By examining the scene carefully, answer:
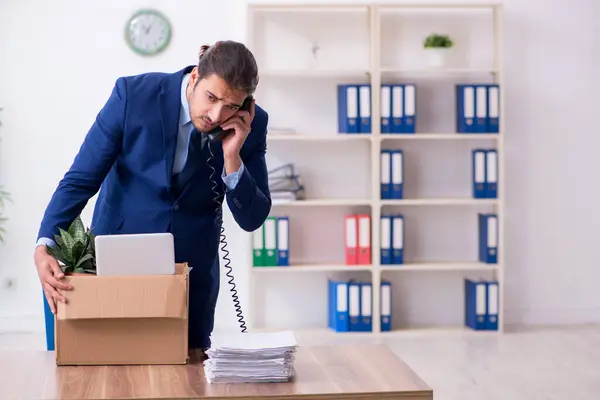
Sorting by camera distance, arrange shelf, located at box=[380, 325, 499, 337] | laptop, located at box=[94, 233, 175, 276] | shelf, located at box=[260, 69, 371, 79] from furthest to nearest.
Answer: shelf, located at box=[380, 325, 499, 337], shelf, located at box=[260, 69, 371, 79], laptop, located at box=[94, 233, 175, 276]

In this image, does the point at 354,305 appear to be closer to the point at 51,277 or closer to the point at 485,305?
the point at 485,305

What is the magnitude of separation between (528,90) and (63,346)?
175 inches

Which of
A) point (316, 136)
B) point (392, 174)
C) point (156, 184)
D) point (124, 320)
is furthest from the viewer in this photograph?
point (392, 174)

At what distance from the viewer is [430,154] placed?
5.92 m

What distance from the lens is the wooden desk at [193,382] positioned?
194cm

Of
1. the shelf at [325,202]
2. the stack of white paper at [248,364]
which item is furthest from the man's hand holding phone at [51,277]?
the shelf at [325,202]

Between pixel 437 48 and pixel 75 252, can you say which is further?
pixel 437 48

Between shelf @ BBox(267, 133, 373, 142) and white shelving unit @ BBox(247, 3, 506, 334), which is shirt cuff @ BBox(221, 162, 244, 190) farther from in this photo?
white shelving unit @ BBox(247, 3, 506, 334)

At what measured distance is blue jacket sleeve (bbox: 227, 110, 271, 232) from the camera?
2289mm

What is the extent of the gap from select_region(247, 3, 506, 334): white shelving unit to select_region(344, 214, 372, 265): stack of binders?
57mm

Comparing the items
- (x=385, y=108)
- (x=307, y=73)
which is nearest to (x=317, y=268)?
(x=385, y=108)

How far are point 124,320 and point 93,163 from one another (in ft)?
1.40

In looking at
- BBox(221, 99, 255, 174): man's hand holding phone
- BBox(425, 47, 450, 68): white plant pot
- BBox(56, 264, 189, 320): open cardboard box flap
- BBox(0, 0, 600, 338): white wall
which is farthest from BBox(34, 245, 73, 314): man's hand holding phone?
BBox(425, 47, 450, 68): white plant pot

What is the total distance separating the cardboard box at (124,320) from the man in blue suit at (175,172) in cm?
20
